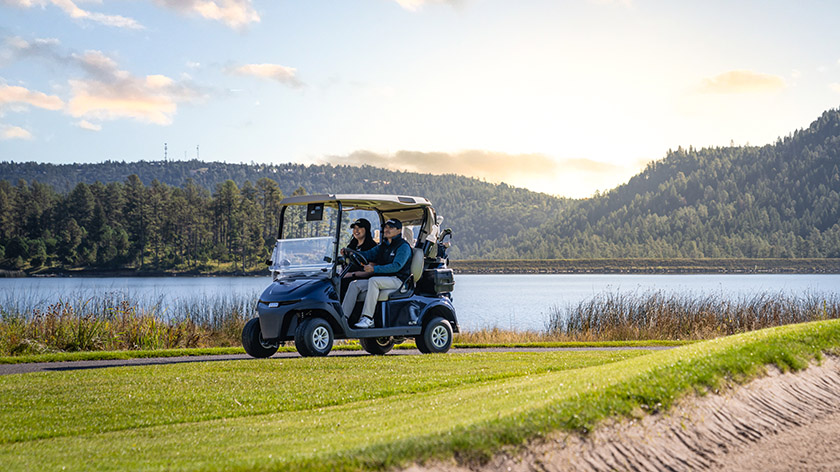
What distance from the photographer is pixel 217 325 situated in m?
21.1

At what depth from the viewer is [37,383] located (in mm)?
11500

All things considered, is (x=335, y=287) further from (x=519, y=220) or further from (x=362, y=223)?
(x=519, y=220)

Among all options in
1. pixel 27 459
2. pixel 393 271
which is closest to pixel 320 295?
pixel 393 271

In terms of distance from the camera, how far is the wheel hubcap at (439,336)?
15.1 meters

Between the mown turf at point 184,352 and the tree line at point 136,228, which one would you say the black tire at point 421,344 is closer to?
the mown turf at point 184,352

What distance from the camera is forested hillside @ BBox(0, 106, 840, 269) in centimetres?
11594

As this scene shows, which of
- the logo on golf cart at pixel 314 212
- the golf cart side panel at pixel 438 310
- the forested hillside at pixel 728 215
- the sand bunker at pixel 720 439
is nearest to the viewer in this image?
the sand bunker at pixel 720 439

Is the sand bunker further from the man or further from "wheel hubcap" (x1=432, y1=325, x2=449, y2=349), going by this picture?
"wheel hubcap" (x1=432, y1=325, x2=449, y2=349)

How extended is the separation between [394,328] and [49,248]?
113 meters

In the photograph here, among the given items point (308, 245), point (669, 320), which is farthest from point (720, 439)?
point (669, 320)

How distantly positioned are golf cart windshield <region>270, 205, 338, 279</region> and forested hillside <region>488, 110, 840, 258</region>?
150 meters

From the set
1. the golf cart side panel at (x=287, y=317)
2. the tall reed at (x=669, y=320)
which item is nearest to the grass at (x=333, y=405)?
the golf cart side panel at (x=287, y=317)

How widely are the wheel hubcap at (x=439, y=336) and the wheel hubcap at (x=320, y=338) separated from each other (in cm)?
226

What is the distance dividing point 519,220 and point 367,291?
187 m
